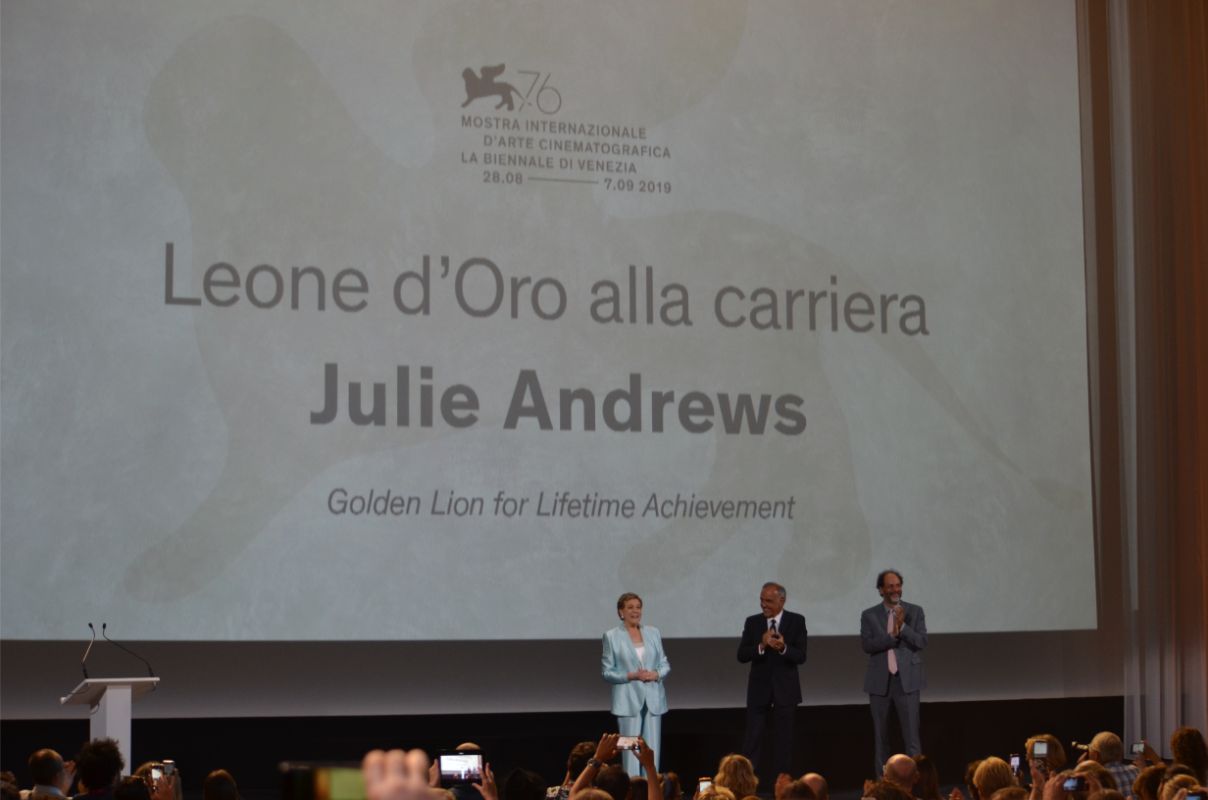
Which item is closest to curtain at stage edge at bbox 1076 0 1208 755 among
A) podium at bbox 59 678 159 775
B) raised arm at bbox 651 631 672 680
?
raised arm at bbox 651 631 672 680

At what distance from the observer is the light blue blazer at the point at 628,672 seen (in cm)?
731

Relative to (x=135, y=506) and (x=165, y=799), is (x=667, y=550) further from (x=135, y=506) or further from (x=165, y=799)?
(x=165, y=799)

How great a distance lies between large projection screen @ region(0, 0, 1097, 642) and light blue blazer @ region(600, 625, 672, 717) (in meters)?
0.68

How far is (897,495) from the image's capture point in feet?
28.1

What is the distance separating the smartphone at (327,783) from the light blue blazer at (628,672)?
6.45 metres

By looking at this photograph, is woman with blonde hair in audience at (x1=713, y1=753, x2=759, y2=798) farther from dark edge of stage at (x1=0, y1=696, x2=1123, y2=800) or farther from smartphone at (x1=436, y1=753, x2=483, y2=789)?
dark edge of stage at (x1=0, y1=696, x2=1123, y2=800)

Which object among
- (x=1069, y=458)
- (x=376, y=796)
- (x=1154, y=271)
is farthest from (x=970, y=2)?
(x=376, y=796)

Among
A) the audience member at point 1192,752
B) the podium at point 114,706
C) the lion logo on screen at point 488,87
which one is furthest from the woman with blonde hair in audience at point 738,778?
the lion logo on screen at point 488,87

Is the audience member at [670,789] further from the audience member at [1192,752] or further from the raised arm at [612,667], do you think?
the raised arm at [612,667]

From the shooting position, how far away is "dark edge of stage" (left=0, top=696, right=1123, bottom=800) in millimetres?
8148

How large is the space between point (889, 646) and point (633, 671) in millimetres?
1324

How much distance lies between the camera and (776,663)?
7418mm

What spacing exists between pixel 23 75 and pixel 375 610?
3.28 metres

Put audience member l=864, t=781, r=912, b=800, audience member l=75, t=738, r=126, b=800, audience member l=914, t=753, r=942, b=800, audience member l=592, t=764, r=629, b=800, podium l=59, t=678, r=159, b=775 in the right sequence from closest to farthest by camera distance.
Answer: audience member l=864, t=781, r=912, b=800
audience member l=592, t=764, r=629, b=800
audience member l=75, t=738, r=126, b=800
audience member l=914, t=753, r=942, b=800
podium l=59, t=678, r=159, b=775
